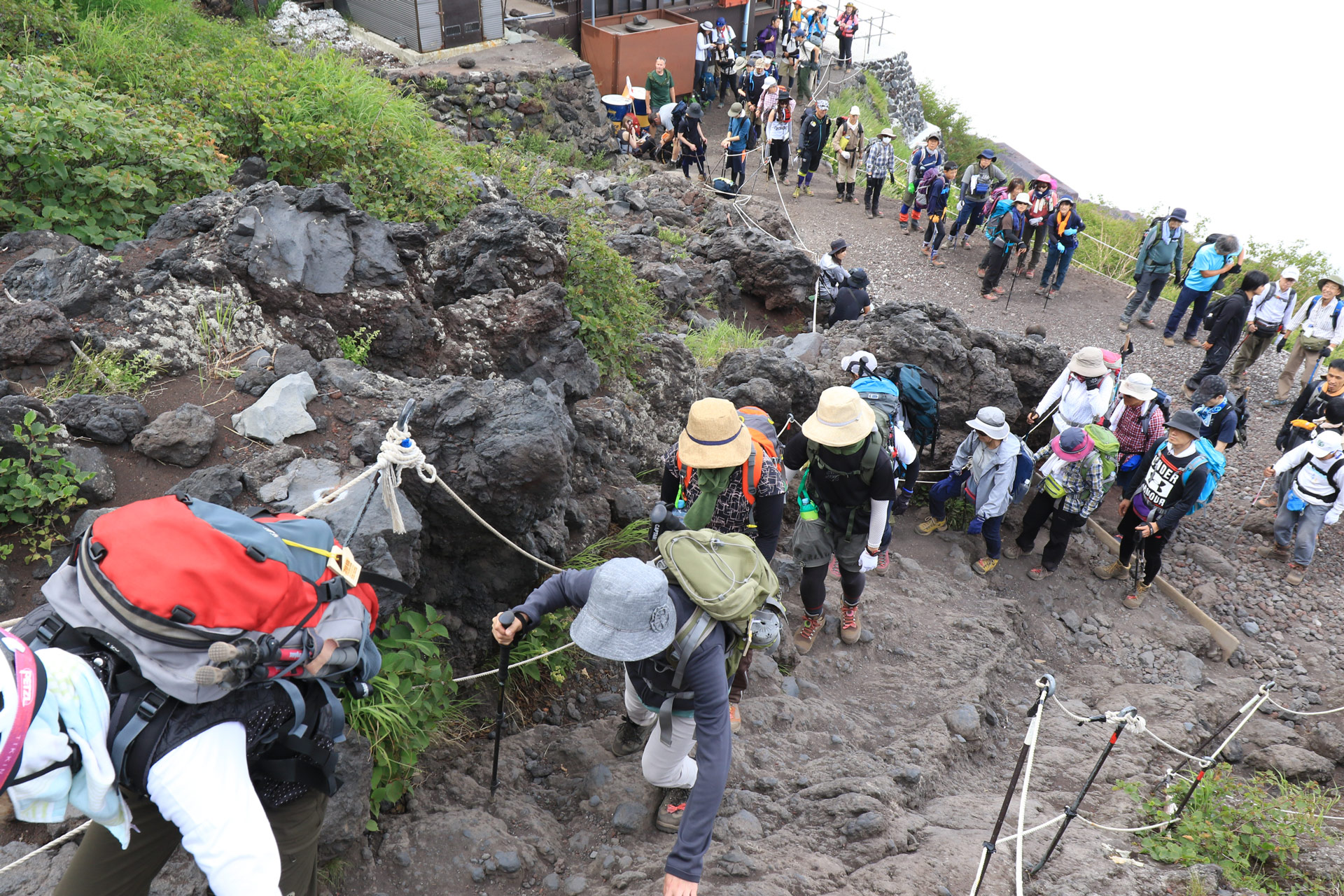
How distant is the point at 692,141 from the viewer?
54.6 ft

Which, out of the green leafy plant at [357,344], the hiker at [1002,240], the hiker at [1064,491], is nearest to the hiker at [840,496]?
the hiker at [1064,491]

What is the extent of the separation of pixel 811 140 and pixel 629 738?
48.7ft

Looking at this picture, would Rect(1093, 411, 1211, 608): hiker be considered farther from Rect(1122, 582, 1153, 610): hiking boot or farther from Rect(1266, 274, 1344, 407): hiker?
Rect(1266, 274, 1344, 407): hiker

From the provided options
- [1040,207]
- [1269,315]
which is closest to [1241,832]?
[1269,315]

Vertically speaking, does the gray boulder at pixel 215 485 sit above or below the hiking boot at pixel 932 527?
above

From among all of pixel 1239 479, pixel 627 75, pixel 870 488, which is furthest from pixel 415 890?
pixel 627 75

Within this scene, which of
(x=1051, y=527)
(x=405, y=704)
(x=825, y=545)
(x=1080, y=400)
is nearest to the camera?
(x=405, y=704)

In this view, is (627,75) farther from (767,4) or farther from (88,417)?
(88,417)

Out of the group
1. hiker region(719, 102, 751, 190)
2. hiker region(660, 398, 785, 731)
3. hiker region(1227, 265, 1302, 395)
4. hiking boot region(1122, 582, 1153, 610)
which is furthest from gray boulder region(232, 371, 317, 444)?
hiker region(719, 102, 751, 190)

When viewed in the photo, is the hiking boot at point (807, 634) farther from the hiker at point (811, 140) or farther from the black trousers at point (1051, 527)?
the hiker at point (811, 140)

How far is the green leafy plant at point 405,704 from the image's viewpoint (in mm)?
3723

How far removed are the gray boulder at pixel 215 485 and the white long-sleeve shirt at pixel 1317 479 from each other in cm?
942

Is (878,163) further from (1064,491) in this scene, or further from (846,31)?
(846,31)

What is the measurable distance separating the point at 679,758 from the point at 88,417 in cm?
357
